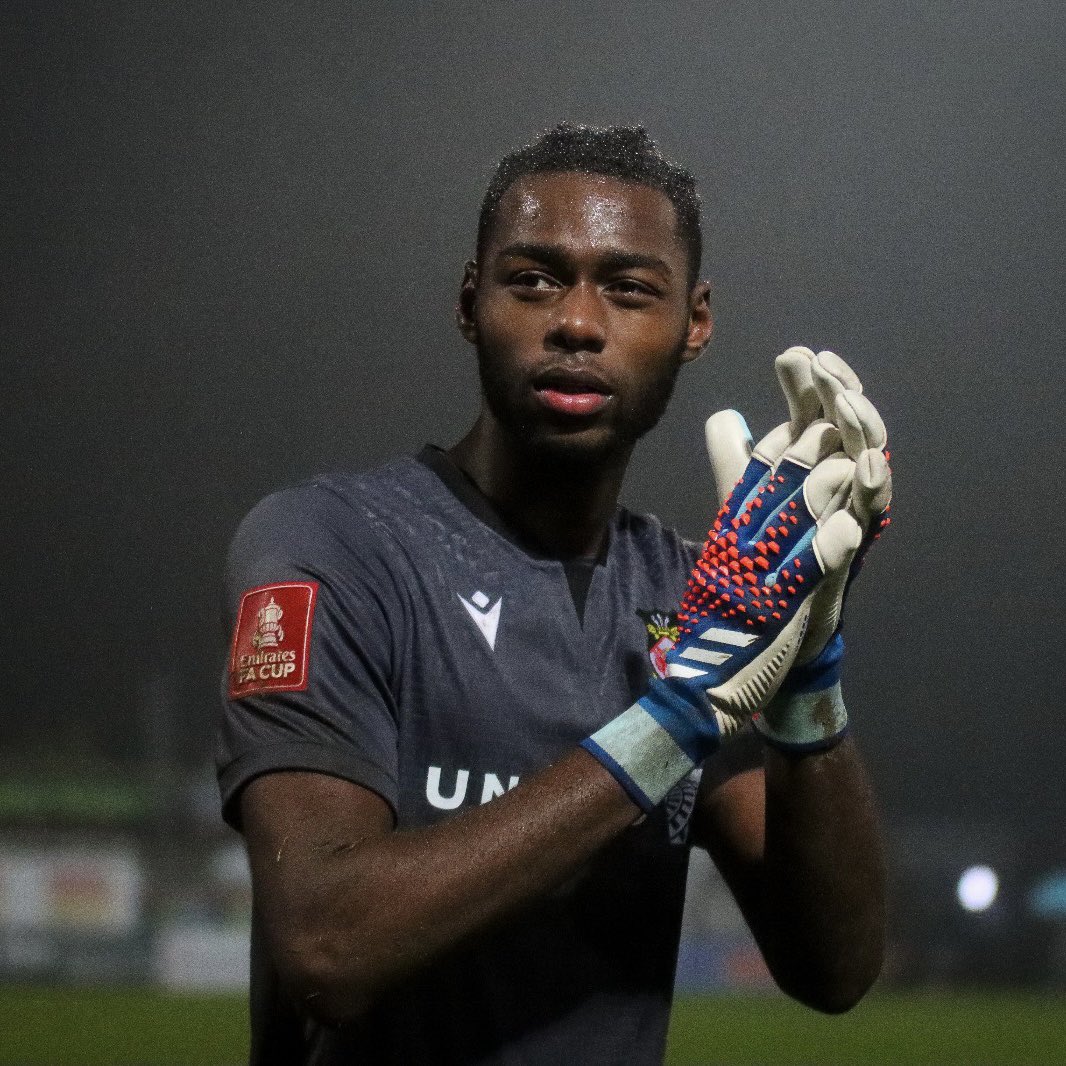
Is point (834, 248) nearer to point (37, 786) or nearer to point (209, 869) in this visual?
point (37, 786)

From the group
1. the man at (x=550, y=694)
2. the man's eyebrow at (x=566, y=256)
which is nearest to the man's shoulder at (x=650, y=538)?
the man at (x=550, y=694)

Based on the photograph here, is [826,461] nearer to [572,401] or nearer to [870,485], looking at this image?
[870,485]

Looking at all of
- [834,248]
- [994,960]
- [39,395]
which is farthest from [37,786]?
[994,960]

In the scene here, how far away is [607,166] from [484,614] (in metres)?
0.39

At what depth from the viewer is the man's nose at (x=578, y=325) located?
3.84 feet

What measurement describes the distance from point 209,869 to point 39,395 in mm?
2451

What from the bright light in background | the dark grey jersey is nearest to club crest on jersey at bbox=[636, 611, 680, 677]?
the dark grey jersey

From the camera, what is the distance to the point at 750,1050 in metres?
5.38

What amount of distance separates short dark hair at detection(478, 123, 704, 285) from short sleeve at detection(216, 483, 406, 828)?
1.08 ft

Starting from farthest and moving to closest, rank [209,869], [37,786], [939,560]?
[209,869] < [37,786] < [939,560]

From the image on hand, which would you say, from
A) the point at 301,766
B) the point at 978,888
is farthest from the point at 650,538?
the point at 978,888

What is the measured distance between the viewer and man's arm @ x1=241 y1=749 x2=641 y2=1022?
0.90 m

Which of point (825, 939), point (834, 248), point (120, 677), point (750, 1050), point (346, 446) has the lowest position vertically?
point (750, 1050)

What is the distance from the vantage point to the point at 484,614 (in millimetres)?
1151
